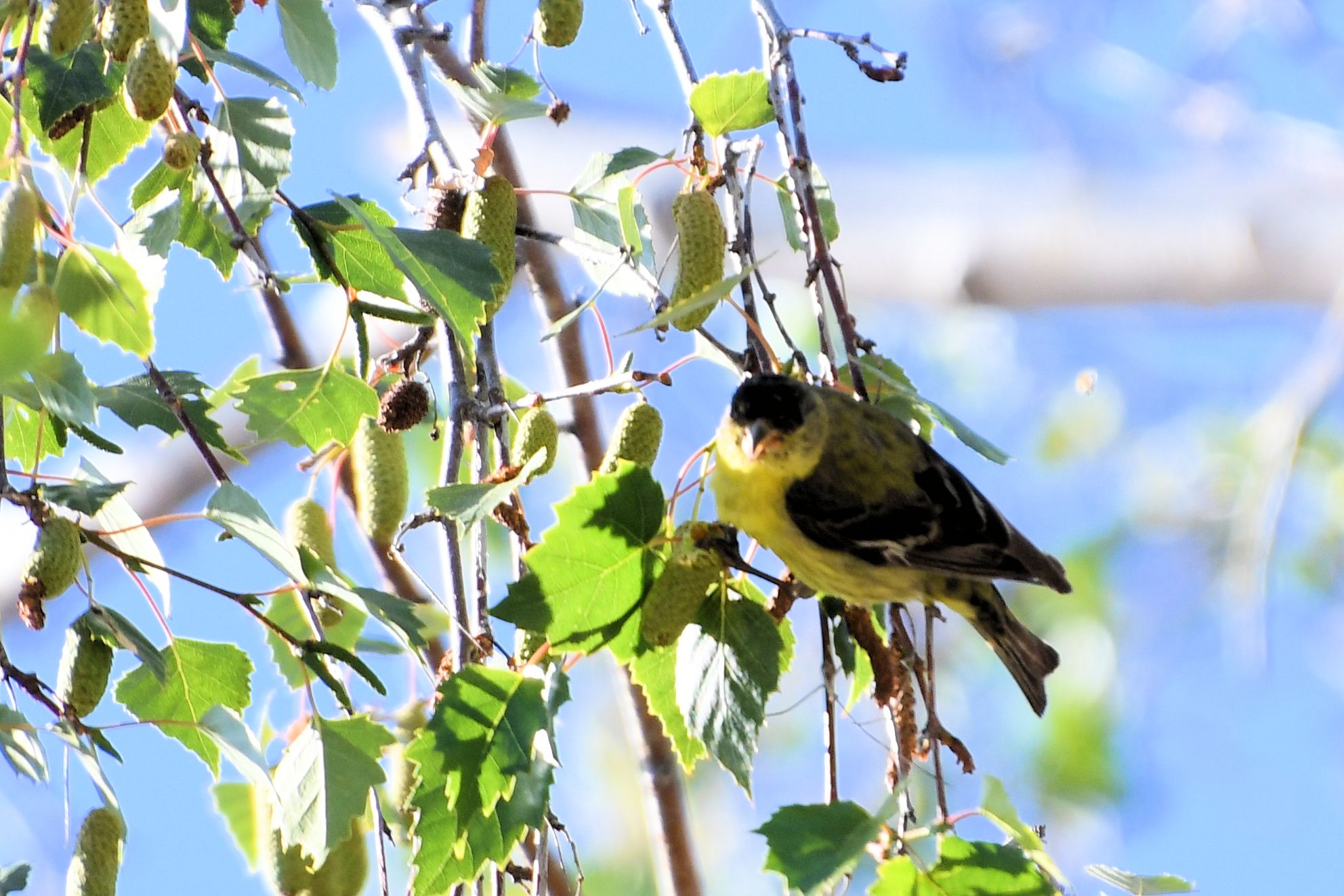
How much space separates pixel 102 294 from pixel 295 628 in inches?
30.1

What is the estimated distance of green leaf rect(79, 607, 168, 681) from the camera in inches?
58.3

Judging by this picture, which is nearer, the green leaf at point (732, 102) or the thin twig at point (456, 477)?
the thin twig at point (456, 477)

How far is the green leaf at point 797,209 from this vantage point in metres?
1.87

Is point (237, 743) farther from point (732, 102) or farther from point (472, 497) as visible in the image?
point (732, 102)

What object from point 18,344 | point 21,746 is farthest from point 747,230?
point 18,344

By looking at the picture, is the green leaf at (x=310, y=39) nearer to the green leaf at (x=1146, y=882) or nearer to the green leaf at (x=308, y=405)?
the green leaf at (x=308, y=405)

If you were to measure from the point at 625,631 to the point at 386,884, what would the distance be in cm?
39

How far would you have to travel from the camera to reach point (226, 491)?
60.4 inches

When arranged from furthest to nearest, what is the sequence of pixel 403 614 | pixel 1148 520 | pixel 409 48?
pixel 1148 520
pixel 409 48
pixel 403 614

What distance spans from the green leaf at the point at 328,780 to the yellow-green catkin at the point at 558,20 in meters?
0.91

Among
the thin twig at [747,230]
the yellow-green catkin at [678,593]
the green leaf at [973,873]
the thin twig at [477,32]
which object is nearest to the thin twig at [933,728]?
the green leaf at [973,873]

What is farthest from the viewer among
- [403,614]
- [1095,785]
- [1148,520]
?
[1148,520]

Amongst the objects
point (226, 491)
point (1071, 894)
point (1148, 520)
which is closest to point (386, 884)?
point (226, 491)

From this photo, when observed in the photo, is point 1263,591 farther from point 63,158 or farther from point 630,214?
point 63,158
